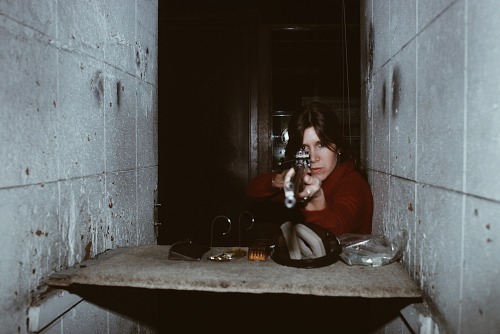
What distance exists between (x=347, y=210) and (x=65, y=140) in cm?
146

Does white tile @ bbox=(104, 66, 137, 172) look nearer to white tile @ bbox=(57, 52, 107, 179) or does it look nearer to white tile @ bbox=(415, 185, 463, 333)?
white tile @ bbox=(57, 52, 107, 179)

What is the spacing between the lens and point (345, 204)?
219 cm

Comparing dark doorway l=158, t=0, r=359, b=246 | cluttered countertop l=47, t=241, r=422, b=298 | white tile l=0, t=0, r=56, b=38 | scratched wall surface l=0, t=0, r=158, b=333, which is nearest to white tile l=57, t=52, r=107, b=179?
scratched wall surface l=0, t=0, r=158, b=333

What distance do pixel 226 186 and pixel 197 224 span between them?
66 cm

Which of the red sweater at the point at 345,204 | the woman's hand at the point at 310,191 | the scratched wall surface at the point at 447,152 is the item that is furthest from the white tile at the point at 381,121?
the woman's hand at the point at 310,191

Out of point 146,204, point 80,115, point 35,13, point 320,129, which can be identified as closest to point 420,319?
point 320,129

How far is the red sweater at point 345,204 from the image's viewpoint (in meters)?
2.16

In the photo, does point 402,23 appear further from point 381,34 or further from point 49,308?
point 49,308

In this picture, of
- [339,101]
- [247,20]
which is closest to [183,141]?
[247,20]

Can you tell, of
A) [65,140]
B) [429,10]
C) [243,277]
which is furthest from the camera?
[65,140]

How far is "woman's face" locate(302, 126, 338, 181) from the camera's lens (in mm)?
2523

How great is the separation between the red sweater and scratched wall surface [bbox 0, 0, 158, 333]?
3.73 ft

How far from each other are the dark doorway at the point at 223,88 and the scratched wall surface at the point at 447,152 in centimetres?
338

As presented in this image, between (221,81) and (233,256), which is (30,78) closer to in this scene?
(233,256)
